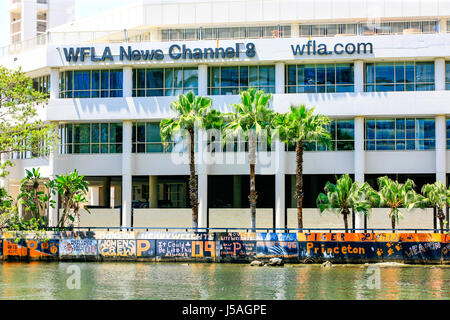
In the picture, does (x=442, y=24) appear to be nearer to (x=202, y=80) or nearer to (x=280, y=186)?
(x=280, y=186)

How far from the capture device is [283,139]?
55.9 meters

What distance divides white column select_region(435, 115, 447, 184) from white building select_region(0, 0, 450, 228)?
85 millimetres

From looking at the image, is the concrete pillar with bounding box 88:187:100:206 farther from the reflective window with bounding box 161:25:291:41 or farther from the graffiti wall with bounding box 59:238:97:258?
the graffiti wall with bounding box 59:238:97:258

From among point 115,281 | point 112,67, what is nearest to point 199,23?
point 112,67

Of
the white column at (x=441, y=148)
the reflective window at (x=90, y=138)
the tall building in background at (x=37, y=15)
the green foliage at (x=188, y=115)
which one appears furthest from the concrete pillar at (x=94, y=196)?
the white column at (x=441, y=148)

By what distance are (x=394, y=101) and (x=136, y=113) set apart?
2238 centimetres

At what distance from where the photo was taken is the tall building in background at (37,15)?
126 metres

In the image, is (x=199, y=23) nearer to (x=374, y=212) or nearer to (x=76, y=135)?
(x=76, y=135)

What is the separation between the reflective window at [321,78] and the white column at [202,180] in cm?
881

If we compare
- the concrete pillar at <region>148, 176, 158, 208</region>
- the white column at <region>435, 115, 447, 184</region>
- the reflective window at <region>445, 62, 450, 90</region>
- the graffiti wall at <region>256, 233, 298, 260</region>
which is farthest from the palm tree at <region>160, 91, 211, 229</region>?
the reflective window at <region>445, 62, 450, 90</region>

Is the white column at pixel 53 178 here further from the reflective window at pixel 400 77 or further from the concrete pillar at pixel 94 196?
the concrete pillar at pixel 94 196

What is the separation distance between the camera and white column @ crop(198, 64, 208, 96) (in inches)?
2511

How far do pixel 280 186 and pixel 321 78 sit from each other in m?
10.3

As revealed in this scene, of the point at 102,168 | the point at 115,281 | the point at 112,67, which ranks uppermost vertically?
the point at 112,67
